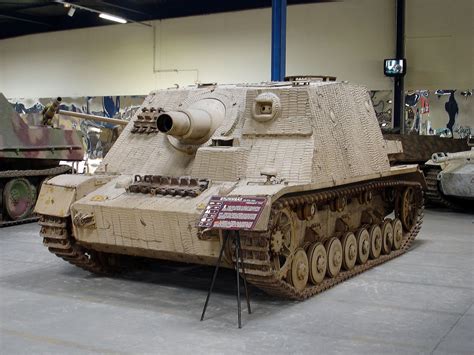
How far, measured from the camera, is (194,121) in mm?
8070

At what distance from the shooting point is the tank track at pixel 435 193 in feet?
50.4

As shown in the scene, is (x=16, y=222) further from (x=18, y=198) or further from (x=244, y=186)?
(x=244, y=186)

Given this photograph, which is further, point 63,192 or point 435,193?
point 435,193

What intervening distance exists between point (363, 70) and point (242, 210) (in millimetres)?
13416

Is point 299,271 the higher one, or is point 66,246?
point 66,246

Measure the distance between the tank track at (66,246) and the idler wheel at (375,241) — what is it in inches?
140

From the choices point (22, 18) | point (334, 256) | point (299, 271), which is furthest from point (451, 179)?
point (22, 18)

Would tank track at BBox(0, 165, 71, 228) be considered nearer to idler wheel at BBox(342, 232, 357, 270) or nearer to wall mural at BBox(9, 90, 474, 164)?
wall mural at BBox(9, 90, 474, 164)

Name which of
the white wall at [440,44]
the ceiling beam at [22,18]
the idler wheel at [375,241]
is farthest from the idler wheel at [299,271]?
the ceiling beam at [22,18]

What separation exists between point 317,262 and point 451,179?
24.6ft

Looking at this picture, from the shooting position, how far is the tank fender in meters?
7.98

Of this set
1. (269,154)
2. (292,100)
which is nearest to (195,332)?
(269,154)

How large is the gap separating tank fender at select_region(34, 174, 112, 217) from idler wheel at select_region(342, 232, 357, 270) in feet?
10.0

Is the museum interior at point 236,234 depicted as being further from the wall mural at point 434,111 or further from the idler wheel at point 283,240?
the wall mural at point 434,111
